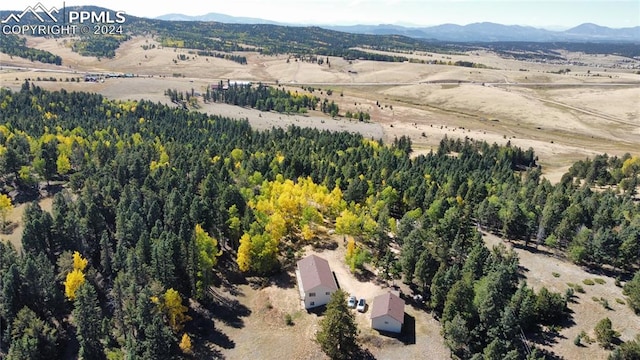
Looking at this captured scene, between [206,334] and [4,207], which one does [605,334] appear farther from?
[4,207]

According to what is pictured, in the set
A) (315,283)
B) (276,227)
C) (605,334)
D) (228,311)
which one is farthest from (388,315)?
(605,334)

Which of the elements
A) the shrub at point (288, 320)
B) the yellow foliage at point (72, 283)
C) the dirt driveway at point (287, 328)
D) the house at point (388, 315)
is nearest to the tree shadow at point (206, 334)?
the dirt driveway at point (287, 328)

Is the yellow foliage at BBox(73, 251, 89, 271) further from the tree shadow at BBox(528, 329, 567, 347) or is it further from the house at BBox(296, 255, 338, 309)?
the tree shadow at BBox(528, 329, 567, 347)

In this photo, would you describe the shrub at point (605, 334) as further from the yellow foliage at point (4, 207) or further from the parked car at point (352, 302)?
the yellow foliage at point (4, 207)

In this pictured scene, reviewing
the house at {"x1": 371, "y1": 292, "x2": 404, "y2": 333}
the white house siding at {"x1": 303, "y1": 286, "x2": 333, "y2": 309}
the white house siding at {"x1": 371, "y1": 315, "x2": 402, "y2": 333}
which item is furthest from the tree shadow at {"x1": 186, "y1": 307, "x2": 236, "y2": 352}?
the house at {"x1": 371, "y1": 292, "x2": 404, "y2": 333}

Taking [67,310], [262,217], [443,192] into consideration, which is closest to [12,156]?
[67,310]

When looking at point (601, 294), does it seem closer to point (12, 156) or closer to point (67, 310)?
point (67, 310)
